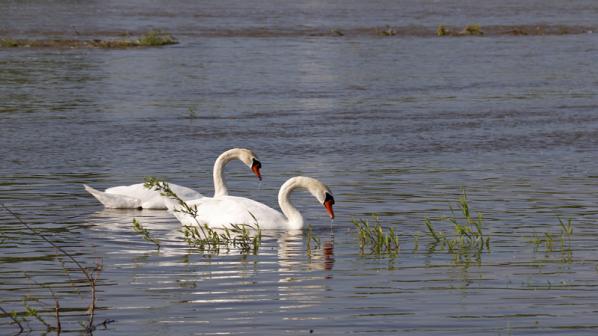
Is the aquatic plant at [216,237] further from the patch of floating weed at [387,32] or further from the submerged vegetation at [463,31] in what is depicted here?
the submerged vegetation at [463,31]

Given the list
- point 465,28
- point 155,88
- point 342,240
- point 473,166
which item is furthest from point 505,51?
point 342,240

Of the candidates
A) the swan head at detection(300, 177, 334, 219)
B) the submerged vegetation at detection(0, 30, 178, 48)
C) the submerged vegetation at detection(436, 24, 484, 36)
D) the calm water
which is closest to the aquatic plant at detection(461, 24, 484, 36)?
the submerged vegetation at detection(436, 24, 484, 36)

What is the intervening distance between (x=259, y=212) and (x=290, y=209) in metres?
0.35

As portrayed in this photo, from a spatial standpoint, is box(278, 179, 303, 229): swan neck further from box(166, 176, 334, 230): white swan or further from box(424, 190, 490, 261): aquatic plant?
box(424, 190, 490, 261): aquatic plant

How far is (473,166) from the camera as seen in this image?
1905 cm

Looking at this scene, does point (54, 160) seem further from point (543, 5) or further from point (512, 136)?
point (543, 5)

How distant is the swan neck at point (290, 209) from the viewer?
14430 mm

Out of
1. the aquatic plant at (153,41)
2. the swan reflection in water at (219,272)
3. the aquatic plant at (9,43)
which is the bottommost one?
the swan reflection in water at (219,272)

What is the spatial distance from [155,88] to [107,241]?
58.4 ft

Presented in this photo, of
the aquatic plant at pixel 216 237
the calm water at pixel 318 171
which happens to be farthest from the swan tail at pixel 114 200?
the aquatic plant at pixel 216 237

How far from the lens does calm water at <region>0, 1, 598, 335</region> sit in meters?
9.93

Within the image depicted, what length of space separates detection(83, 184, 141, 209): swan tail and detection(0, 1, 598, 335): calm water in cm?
12

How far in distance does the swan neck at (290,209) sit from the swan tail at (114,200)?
2.22m

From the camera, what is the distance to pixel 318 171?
18578mm
